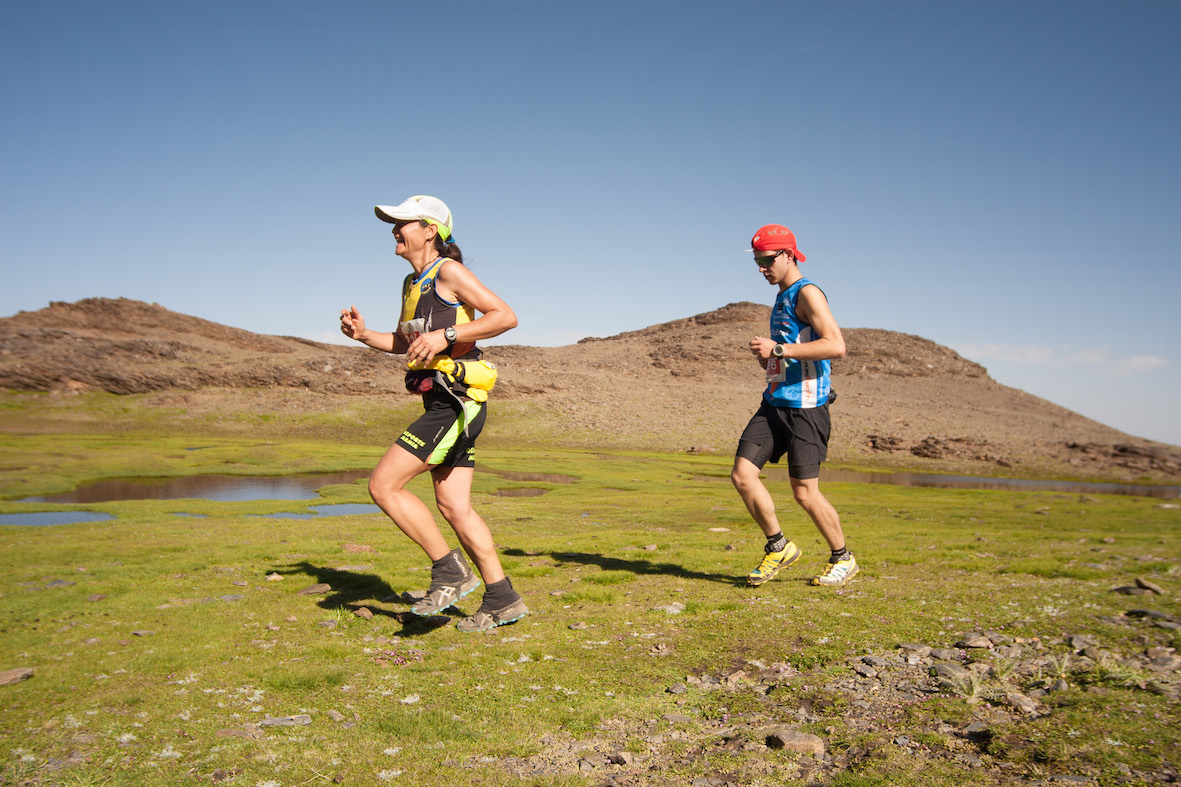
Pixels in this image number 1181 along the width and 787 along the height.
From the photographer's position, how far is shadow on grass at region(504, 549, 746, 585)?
323 inches

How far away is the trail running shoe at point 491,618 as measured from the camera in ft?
19.4

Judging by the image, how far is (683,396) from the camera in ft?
205

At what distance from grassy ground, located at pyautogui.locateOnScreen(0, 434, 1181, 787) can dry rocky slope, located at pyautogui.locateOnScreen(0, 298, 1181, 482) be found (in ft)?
126

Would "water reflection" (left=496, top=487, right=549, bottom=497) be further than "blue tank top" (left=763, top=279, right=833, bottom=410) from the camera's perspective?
Yes

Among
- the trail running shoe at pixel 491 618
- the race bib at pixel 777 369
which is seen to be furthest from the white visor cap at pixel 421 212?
the race bib at pixel 777 369

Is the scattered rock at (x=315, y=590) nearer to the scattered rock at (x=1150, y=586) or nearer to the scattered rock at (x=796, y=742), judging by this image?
the scattered rock at (x=796, y=742)

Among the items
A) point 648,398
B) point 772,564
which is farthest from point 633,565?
point 648,398

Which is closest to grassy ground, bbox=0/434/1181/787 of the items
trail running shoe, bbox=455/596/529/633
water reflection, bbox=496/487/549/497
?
trail running shoe, bbox=455/596/529/633

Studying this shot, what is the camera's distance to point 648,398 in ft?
201

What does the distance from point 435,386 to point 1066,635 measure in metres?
5.37

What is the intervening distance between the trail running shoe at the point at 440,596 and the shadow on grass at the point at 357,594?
1.13 feet

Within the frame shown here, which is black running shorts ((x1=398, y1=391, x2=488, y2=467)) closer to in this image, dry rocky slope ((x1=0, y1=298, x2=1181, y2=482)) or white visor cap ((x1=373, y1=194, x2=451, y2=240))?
white visor cap ((x1=373, y1=194, x2=451, y2=240))

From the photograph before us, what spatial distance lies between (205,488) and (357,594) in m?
16.7

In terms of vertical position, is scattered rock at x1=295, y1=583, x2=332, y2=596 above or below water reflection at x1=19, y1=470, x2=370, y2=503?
above
